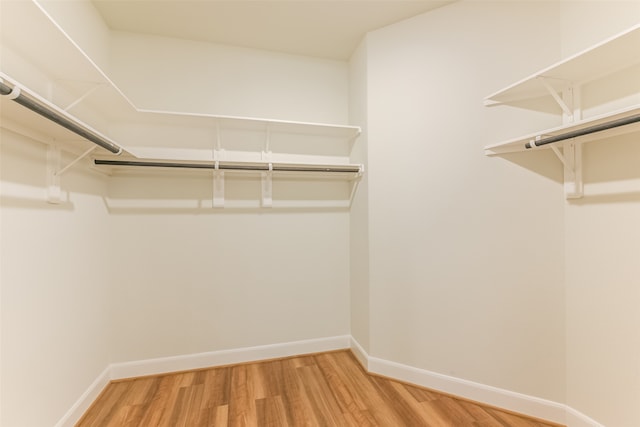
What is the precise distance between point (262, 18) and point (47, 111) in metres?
1.48

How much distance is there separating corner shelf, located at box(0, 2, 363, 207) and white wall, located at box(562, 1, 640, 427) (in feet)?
4.48

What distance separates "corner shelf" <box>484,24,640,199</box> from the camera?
1.15m

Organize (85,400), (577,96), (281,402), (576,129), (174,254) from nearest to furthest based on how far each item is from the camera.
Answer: (576,129) → (577,96) → (85,400) → (281,402) → (174,254)

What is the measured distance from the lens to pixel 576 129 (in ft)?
4.43

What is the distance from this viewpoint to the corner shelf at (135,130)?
1142mm

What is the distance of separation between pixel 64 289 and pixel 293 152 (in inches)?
66.8

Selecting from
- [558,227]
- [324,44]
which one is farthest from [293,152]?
[558,227]

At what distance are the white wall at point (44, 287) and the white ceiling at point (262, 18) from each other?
1137 millimetres

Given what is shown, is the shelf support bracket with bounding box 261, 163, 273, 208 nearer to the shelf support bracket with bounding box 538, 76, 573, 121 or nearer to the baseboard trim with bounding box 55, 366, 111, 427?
the baseboard trim with bounding box 55, 366, 111, 427

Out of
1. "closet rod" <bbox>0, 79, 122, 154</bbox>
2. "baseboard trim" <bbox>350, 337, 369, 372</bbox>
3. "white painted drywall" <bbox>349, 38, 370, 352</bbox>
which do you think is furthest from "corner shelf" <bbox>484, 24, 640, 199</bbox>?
"closet rod" <bbox>0, 79, 122, 154</bbox>

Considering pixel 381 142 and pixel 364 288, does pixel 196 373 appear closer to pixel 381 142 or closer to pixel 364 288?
pixel 364 288

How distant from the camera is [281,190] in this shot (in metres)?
2.34

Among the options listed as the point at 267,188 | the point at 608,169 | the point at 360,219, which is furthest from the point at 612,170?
the point at 267,188

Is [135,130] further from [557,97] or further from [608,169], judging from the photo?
[608,169]
